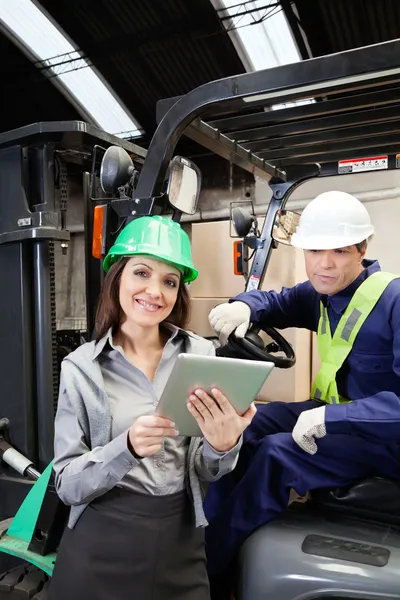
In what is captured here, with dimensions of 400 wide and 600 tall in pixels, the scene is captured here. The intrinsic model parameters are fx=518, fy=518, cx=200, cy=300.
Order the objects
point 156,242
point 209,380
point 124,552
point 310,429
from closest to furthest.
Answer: point 209,380
point 124,552
point 156,242
point 310,429

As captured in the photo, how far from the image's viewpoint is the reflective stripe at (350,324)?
1.99 m

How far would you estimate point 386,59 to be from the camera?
5.24 ft

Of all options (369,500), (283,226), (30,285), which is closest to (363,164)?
(283,226)

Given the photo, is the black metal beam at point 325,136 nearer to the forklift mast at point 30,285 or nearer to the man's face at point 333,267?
the man's face at point 333,267

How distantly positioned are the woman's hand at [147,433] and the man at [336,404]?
2.10 ft

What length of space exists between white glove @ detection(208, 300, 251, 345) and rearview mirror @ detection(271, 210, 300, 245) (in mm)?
786

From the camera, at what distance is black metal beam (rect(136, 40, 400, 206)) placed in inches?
63.7

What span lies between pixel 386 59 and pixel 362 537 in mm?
1556

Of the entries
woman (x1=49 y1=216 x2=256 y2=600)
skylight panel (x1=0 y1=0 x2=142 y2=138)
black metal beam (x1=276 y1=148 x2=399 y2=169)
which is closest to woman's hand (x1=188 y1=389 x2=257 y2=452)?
woman (x1=49 y1=216 x2=256 y2=600)

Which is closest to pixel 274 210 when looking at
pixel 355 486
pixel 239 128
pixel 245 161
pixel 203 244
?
pixel 245 161

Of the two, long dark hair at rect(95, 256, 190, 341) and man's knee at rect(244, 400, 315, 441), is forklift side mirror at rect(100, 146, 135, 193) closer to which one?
long dark hair at rect(95, 256, 190, 341)

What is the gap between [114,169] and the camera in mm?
1991

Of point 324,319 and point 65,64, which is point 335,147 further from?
point 65,64

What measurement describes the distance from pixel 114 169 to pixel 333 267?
938mm
